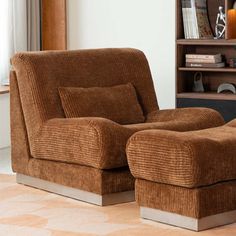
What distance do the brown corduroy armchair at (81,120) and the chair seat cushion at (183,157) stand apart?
416 millimetres

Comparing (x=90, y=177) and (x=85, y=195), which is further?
(x=85, y=195)

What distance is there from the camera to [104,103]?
16.9 feet

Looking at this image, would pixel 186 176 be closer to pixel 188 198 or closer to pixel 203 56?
pixel 188 198

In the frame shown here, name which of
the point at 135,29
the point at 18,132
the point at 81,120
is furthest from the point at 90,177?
A: the point at 135,29

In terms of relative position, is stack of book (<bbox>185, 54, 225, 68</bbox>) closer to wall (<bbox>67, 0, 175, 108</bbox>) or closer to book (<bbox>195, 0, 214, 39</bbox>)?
book (<bbox>195, 0, 214, 39</bbox>)

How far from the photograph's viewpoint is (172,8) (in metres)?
6.72

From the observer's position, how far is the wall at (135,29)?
6773 mm

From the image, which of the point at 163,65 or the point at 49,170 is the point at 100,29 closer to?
the point at 163,65

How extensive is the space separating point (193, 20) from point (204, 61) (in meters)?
0.35

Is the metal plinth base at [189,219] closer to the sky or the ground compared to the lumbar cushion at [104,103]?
closer to the ground

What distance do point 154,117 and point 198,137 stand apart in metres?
1.30

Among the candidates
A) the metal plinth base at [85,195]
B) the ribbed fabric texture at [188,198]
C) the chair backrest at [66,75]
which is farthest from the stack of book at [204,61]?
the ribbed fabric texture at [188,198]

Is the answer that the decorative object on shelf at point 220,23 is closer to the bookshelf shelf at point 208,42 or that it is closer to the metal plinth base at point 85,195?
the bookshelf shelf at point 208,42

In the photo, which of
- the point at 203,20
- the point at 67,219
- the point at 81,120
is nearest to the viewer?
the point at 67,219
